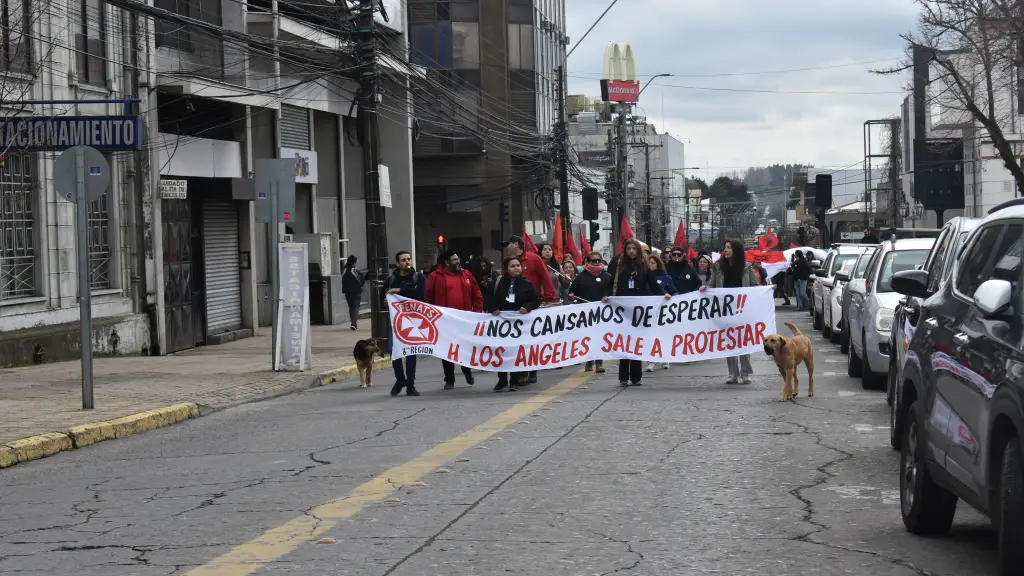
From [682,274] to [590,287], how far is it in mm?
1426

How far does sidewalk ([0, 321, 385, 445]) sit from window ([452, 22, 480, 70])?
38412mm

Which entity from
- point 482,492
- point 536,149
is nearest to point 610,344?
point 482,492

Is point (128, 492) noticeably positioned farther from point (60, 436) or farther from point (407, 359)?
point (407, 359)

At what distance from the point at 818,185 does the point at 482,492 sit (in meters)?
39.0

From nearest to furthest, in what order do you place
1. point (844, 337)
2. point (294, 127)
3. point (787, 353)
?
point (787, 353) → point (844, 337) → point (294, 127)

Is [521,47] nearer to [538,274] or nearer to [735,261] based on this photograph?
[538,274]

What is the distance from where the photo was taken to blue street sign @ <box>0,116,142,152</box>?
14078 millimetres

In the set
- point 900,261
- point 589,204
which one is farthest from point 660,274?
point 589,204

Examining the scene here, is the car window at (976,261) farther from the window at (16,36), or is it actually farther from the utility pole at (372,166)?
the utility pole at (372,166)

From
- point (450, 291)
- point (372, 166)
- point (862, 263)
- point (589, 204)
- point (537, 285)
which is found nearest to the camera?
point (450, 291)

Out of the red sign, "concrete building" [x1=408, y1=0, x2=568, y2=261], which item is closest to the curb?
"concrete building" [x1=408, y1=0, x2=568, y2=261]

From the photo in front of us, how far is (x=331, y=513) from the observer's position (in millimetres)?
8062

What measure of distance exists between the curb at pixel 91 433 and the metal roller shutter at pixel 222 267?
1264cm

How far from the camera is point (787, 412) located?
13094mm
